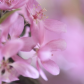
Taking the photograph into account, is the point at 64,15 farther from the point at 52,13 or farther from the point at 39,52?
the point at 39,52

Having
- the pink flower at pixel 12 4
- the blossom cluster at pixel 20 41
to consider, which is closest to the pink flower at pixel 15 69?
the blossom cluster at pixel 20 41

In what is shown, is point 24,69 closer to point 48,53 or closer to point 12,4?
point 48,53

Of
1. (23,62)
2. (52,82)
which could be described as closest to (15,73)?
(23,62)

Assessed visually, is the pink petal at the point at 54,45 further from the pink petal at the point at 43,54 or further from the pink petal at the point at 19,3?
the pink petal at the point at 19,3

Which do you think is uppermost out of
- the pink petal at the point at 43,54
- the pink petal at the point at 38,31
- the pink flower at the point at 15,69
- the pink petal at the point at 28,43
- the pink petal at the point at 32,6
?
the pink petal at the point at 32,6

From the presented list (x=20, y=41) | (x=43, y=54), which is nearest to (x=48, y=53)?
(x=43, y=54)

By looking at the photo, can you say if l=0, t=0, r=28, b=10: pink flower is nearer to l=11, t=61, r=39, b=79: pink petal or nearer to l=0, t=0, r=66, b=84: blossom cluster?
l=0, t=0, r=66, b=84: blossom cluster

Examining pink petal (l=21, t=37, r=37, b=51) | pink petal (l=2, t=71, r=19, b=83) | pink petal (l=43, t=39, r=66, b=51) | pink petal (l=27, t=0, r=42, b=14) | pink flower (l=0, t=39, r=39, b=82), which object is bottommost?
pink petal (l=2, t=71, r=19, b=83)

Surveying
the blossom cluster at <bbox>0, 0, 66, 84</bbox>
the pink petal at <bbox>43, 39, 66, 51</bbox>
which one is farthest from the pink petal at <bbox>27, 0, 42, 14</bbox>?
the pink petal at <bbox>43, 39, 66, 51</bbox>
